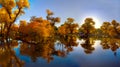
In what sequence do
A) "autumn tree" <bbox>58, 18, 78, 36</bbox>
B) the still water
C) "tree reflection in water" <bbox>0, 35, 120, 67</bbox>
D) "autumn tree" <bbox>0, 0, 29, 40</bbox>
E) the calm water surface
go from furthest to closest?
"autumn tree" <bbox>58, 18, 78, 36</bbox>
"autumn tree" <bbox>0, 0, 29, 40</bbox>
"tree reflection in water" <bbox>0, 35, 120, 67</bbox>
the still water
the calm water surface

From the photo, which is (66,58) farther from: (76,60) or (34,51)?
(34,51)

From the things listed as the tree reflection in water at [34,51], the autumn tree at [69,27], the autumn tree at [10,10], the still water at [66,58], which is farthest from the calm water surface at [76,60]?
the autumn tree at [69,27]

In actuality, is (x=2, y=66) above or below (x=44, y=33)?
below

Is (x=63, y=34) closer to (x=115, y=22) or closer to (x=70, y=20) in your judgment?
(x=70, y=20)

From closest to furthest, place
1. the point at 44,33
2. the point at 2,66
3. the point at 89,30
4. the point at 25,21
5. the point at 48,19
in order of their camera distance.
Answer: the point at 2,66, the point at 44,33, the point at 25,21, the point at 48,19, the point at 89,30

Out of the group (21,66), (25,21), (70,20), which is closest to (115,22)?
(70,20)

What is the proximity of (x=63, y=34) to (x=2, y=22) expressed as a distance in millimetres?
26510

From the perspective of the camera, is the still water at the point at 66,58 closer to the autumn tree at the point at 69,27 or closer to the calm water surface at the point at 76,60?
the calm water surface at the point at 76,60

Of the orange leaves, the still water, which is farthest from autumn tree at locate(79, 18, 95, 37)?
the still water

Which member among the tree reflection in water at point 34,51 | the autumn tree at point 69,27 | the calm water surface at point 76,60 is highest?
the autumn tree at point 69,27

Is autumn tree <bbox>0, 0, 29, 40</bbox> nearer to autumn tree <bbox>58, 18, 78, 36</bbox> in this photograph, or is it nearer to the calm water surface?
the calm water surface

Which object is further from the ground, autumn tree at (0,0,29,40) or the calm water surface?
autumn tree at (0,0,29,40)

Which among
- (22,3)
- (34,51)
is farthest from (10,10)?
(34,51)

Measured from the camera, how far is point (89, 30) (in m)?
59.3
